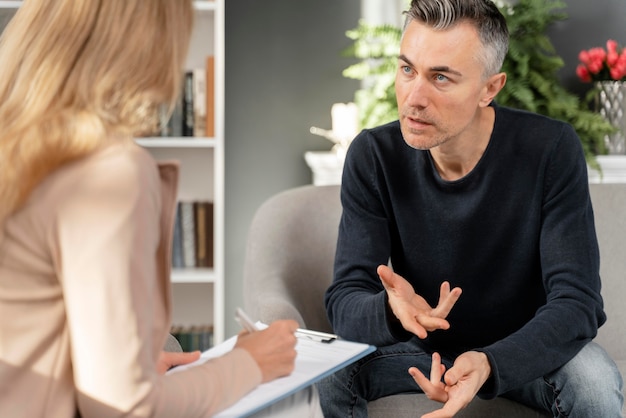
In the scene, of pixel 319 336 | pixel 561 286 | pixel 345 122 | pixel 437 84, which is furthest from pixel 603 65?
pixel 319 336

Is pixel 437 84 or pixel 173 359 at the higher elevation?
pixel 437 84

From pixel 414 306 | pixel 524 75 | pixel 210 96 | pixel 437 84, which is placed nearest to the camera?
pixel 414 306

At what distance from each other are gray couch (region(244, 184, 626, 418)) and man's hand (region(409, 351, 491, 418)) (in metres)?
0.64

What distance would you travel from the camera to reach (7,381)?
3.31 feet

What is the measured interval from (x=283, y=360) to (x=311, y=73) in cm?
289

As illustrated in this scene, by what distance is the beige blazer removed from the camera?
3.18 ft

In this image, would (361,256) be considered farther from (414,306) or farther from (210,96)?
(210,96)

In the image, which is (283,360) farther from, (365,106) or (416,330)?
(365,106)

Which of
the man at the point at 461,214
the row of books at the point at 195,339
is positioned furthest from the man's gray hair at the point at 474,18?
the row of books at the point at 195,339

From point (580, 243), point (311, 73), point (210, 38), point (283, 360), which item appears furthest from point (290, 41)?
point (283, 360)

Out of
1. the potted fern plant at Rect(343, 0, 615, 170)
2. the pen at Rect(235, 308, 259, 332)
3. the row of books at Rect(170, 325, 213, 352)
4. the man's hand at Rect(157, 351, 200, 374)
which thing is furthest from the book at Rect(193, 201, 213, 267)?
the pen at Rect(235, 308, 259, 332)

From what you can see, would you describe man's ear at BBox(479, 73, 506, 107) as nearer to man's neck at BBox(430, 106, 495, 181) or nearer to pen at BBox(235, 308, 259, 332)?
man's neck at BBox(430, 106, 495, 181)

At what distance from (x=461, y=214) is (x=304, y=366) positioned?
72cm

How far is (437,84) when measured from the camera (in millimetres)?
1932
